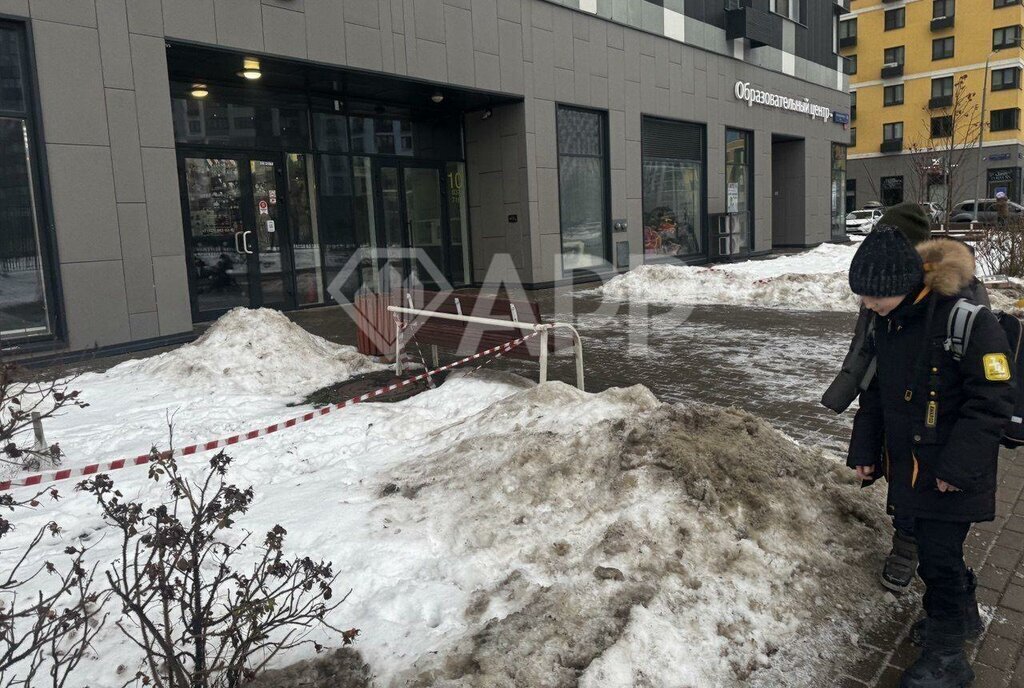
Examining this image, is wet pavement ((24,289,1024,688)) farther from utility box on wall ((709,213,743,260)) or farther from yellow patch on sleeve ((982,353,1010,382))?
utility box on wall ((709,213,743,260))

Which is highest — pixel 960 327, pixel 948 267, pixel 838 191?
pixel 838 191

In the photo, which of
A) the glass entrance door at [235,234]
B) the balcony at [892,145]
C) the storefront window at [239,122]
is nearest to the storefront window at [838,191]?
the storefront window at [239,122]

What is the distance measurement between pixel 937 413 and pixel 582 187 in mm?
14703

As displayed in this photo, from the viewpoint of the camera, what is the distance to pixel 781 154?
26078mm

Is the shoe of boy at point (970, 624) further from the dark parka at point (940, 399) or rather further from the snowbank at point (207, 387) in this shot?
the snowbank at point (207, 387)

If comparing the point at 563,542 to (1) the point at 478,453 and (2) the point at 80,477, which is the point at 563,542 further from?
(2) the point at 80,477

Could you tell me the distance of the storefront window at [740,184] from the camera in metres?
21.9

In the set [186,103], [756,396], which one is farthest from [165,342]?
[756,396]

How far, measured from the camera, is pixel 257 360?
26.3 feet

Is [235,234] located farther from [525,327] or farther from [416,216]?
[525,327]

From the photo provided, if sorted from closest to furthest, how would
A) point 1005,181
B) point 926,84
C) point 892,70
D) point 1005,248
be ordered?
point 1005,248 < point 1005,181 < point 926,84 < point 892,70

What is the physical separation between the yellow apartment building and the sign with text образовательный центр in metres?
27.2

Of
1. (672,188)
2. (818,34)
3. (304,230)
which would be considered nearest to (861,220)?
(818,34)

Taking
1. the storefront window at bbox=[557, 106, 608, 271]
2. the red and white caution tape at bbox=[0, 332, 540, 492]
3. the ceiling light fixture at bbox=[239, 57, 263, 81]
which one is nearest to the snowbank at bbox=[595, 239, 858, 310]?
the storefront window at bbox=[557, 106, 608, 271]
